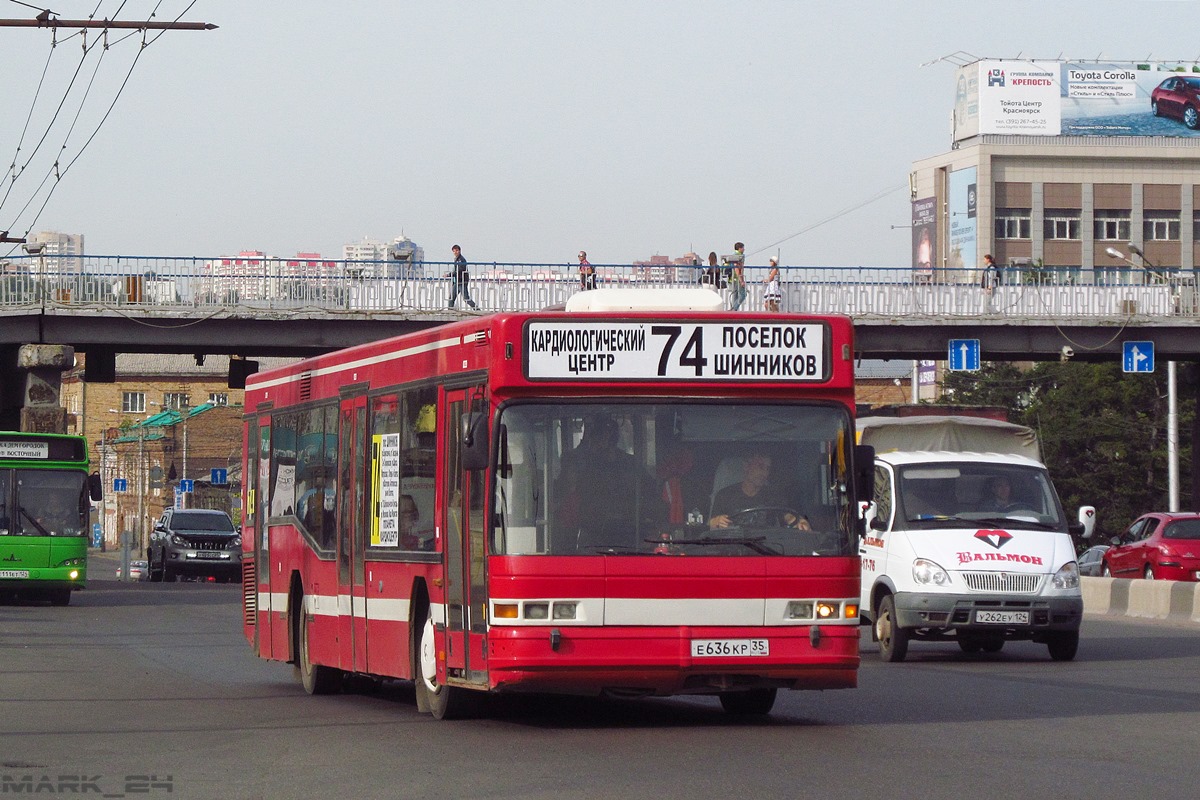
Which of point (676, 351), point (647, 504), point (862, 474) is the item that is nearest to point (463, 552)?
point (647, 504)

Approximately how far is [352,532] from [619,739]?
11.8 ft

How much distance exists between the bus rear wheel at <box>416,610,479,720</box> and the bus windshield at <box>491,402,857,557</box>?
1.58 meters

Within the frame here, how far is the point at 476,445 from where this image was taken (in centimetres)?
1177

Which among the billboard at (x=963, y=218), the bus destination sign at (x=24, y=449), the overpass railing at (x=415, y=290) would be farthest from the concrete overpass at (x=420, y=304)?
the billboard at (x=963, y=218)

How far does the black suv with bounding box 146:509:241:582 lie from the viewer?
168ft

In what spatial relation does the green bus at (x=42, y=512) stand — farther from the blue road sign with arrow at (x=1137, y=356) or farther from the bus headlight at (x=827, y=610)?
the bus headlight at (x=827, y=610)

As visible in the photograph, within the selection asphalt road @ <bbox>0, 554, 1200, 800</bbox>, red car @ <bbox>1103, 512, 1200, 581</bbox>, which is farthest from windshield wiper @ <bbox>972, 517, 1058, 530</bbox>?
red car @ <bbox>1103, 512, 1200, 581</bbox>

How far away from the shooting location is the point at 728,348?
1238 cm

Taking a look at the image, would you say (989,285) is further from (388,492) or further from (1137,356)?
(388,492)

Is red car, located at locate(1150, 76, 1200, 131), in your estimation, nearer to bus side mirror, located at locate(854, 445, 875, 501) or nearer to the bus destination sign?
the bus destination sign

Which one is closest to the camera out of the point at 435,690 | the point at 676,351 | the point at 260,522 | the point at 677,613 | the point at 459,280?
the point at 677,613

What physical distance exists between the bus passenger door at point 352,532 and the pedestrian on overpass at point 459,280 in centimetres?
2874

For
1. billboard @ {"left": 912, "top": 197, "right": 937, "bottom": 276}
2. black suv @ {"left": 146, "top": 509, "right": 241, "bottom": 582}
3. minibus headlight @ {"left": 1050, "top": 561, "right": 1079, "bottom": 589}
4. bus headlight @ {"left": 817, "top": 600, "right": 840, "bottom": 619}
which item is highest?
billboard @ {"left": 912, "top": 197, "right": 937, "bottom": 276}

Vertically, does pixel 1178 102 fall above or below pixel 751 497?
above
